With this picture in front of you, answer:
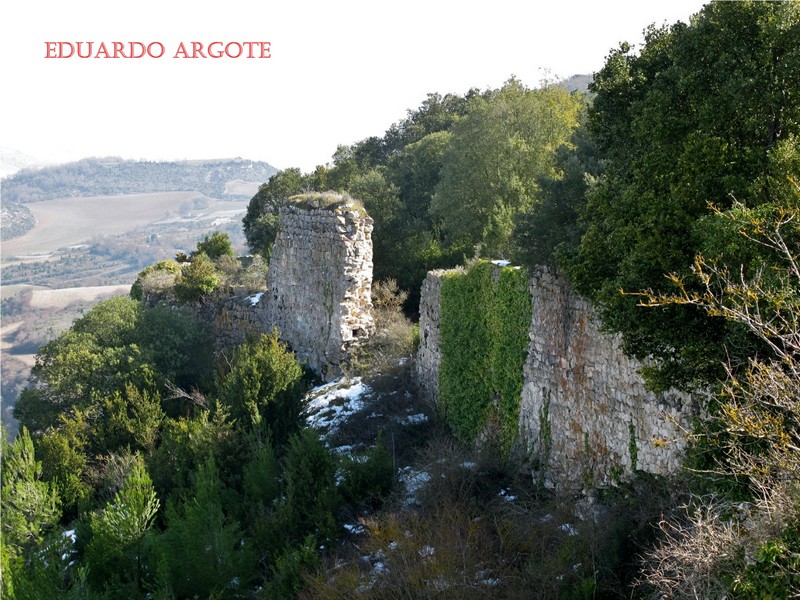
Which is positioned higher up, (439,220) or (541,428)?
(439,220)

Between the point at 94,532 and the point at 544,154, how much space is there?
46.8ft

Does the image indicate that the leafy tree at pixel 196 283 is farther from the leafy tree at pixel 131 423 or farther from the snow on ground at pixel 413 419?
the snow on ground at pixel 413 419

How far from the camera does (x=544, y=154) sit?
22.3 meters

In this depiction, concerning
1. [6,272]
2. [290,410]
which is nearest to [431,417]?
[290,410]

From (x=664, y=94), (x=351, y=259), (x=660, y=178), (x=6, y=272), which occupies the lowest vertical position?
(x=6, y=272)

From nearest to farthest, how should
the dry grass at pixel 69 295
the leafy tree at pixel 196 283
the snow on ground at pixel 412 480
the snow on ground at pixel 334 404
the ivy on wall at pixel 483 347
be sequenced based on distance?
the snow on ground at pixel 412 480 → the ivy on wall at pixel 483 347 → the snow on ground at pixel 334 404 → the leafy tree at pixel 196 283 → the dry grass at pixel 69 295

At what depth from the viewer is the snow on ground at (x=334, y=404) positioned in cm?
1638

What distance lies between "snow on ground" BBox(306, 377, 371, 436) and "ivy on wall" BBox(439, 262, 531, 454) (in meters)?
1.97

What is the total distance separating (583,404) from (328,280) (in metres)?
9.12

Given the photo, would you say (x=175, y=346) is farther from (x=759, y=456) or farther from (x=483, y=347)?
(x=759, y=456)

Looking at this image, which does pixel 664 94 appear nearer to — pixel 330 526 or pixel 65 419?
pixel 330 526

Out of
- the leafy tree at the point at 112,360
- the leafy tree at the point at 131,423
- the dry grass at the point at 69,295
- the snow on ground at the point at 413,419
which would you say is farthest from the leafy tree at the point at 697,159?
the dry grass at the point at 69,295

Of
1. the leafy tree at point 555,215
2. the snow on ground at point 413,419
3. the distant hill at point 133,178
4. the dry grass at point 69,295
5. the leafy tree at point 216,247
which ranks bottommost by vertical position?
the dry grass at point 69,295

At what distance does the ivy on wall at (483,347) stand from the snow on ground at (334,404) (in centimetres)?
197
